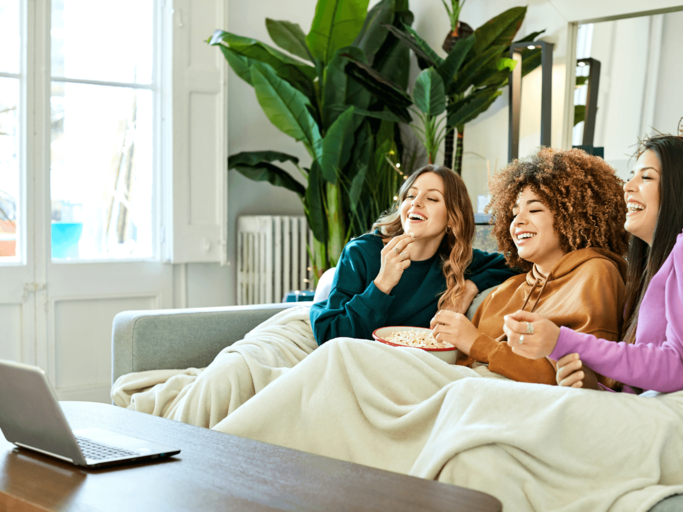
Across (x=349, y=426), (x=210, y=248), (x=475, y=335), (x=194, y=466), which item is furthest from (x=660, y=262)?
(x=210, y=248)

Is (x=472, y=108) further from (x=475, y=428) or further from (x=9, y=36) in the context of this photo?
(x=475, y=428)

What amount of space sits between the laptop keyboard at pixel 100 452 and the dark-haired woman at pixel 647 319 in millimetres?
759

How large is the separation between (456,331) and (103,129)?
9.15 ft

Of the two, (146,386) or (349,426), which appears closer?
(349,426)

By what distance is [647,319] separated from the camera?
1.42 metres

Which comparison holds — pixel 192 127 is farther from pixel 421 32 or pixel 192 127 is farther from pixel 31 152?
pixel 421 32

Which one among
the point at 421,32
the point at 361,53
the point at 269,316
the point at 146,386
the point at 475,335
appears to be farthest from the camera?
the point at 421,32

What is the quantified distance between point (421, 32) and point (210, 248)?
1858 millimetres

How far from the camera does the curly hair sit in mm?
1780

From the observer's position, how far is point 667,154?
1.47 m

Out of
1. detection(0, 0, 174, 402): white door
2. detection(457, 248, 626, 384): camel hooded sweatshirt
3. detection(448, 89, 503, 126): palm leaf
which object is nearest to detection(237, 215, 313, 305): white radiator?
detection(0, 0, 174, 402): white door

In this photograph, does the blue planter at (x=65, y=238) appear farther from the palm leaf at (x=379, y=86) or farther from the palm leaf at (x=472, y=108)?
the palm leaf at (x=472, y=108)

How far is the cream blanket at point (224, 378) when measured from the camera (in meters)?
1.72

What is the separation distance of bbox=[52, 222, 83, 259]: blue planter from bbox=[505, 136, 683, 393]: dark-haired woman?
9.54 ft
